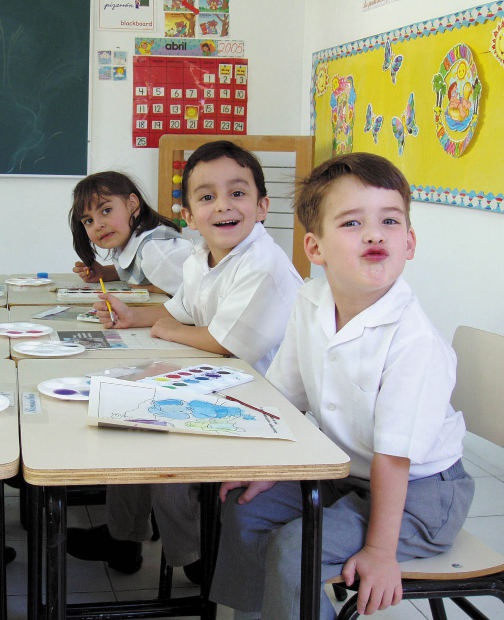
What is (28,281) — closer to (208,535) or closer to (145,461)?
(208,535)

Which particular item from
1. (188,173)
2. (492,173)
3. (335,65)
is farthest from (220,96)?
(188,173)

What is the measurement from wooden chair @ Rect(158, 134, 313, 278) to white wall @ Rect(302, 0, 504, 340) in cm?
90

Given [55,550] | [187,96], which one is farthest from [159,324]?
[187,96]

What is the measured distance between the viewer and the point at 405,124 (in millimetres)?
3686

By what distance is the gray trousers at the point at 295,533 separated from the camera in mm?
1363

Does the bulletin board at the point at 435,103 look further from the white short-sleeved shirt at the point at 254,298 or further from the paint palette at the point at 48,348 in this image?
the paint palette at the point at 48,348

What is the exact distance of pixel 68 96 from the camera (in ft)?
16.1

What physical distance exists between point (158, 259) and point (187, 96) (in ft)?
8.04

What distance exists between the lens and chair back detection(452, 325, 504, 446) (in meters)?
1.66

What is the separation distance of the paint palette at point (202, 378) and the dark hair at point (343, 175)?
12.9 inches

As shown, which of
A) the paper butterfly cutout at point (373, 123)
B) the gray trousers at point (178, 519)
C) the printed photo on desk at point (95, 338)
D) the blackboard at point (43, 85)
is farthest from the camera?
the blackboard at point (43, 85)

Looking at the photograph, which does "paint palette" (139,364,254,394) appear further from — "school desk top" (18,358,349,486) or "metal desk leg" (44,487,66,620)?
"metal desk leg" (44,487,66,620)

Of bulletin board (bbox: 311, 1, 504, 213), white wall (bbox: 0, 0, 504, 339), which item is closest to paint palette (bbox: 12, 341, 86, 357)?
Answer: bulletin board (bbox: 311, 1, 504, 213)

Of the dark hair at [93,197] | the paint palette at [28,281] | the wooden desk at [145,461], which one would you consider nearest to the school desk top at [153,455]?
the wooden desk at [145,461]
